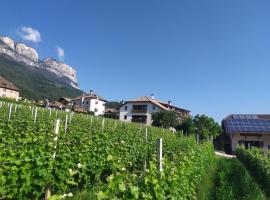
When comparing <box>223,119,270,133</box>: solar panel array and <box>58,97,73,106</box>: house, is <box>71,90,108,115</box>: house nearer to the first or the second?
<box>58,97,73,106</box>: house

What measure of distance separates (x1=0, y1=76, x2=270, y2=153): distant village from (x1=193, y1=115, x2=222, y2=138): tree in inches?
56.5

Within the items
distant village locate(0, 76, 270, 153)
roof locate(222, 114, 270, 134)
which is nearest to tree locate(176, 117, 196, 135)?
distant village locate(0, 76, 270, 153)

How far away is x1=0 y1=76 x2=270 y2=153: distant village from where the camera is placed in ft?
124

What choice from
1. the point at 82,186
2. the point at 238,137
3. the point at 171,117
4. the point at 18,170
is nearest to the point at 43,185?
the point at 18,170

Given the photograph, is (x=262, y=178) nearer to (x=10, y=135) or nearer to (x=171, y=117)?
(x=10, y=135)

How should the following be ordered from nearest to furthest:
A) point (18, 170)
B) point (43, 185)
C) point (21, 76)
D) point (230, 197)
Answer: point (18, 170) → point (43, 185) → point (230, 197) → point (21, 76)

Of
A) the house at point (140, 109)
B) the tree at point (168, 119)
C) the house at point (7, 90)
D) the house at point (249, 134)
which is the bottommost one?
the house at point (249, 134)

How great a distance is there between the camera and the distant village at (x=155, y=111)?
37.8 m

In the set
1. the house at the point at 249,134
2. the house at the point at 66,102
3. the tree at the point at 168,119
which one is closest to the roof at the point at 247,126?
the house at the point at 249,134

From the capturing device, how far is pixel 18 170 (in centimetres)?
448

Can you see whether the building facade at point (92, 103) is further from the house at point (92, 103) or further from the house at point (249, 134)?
the house at point (249, 134)

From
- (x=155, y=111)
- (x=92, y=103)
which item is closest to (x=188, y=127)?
(x=155, y=111)

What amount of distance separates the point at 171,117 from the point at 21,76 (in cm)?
12724

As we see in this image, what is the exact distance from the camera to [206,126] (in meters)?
44.1
